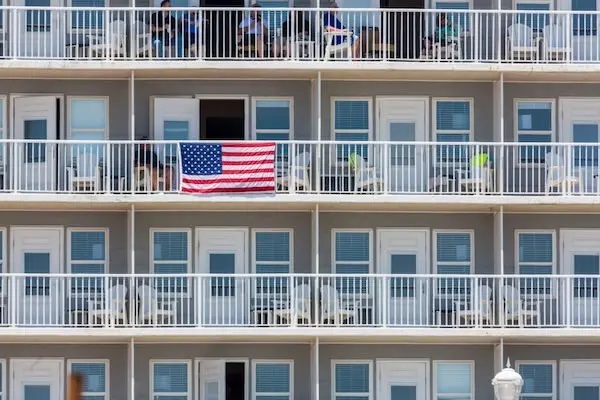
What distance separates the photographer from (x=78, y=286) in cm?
4856

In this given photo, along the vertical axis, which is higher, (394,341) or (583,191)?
(583,191)

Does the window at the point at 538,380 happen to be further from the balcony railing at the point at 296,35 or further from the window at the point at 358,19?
the window at the point at 358,19

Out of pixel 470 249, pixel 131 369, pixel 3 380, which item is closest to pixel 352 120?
pixel 470 249

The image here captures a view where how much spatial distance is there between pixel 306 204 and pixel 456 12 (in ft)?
15.8

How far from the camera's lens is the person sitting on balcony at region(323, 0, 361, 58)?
4869cm

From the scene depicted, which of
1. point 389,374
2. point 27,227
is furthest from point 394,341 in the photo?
point 27,227

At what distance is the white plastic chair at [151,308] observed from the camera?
157 feet

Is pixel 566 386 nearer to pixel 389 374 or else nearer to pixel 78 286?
pixel 389 374

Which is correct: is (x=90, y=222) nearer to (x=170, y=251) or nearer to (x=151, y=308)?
(x=170, y=251)

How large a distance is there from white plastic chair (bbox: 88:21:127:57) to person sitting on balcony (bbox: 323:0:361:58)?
3.99 meters

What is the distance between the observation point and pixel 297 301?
47.9 metres

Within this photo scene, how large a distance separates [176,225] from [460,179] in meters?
5.68

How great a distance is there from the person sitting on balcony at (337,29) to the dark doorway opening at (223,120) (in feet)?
7.68

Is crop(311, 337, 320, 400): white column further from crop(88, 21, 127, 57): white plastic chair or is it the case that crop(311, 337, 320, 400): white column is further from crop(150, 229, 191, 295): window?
crop(88, 21, 127, 57): white plastic chair
